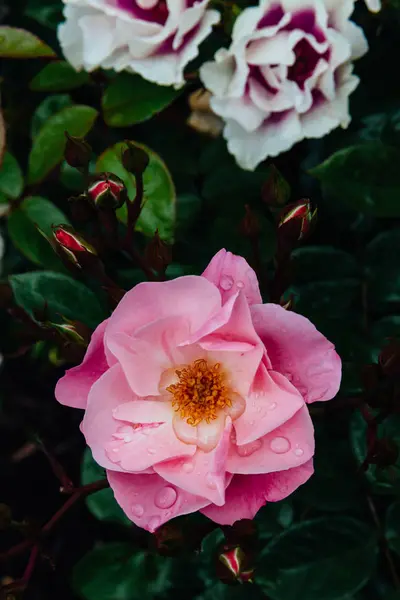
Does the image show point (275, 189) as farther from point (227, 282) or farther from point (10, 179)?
point (10, 179)

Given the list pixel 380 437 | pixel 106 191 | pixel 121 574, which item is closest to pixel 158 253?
pixel 106 191

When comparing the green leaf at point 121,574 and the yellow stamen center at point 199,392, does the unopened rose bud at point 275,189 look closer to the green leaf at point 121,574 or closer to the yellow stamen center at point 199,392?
the yellow stamen center at point 199,392

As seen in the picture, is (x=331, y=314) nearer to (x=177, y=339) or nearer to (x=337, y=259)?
(x=337, y=259)

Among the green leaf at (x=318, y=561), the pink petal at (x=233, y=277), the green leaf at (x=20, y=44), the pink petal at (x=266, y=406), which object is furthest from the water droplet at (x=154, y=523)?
the green leaf at (x=20, y=44)

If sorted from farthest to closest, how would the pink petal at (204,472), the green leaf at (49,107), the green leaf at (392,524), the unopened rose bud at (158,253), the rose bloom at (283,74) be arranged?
the green leaf at (49,107) < the green leaf at (392,524) < the rose bloom at (283,74) < the unopened rose bud at (158,253) < the pink petal at (204,472)

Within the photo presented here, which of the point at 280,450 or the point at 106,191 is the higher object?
the point at 106,191

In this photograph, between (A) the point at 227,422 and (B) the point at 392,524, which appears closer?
(A) the point at 227,422

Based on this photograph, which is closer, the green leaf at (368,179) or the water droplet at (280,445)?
the water droplet at (280,445)
